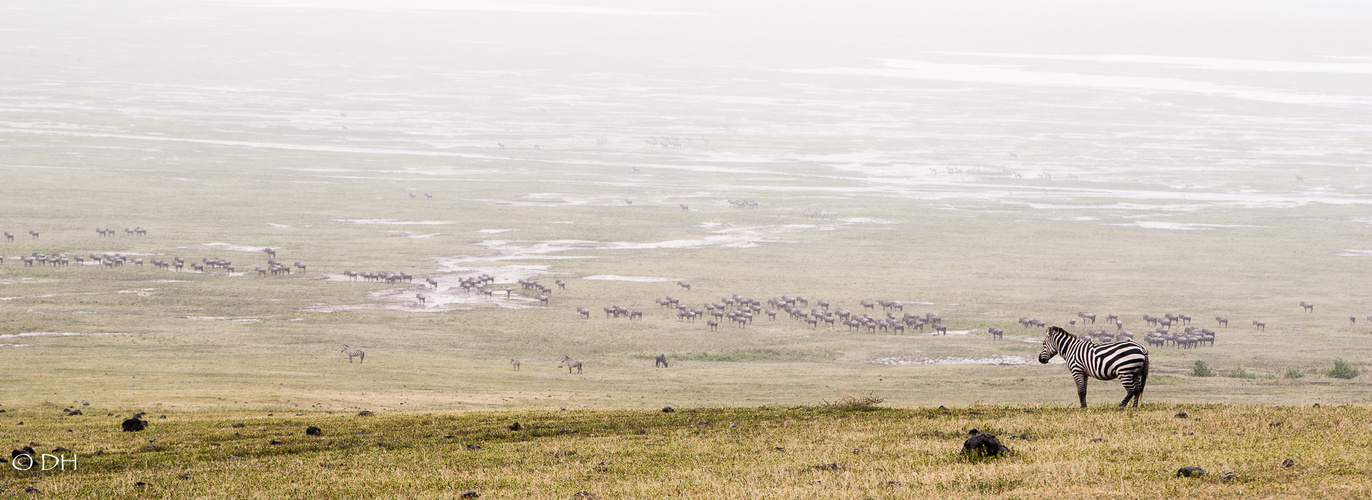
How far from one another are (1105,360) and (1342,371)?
A: 2886cm

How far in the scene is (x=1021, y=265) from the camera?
83312 millimetres

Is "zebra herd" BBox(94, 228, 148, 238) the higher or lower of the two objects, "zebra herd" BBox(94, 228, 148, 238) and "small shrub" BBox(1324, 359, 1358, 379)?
the higher

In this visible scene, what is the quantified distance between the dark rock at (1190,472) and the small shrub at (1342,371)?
1367 inches

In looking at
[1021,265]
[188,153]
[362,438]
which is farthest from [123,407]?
[188,153]

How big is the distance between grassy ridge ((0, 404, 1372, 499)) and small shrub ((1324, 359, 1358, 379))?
26.7 meters

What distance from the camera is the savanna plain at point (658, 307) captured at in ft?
65.1

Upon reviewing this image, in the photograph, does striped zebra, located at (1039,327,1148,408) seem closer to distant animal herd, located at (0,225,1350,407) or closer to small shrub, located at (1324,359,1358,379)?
distant animal herd, located at (0,225,1350,407)

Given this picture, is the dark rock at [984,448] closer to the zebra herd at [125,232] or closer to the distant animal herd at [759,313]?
the distant animal herd at [759,313]

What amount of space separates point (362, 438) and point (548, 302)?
141ft

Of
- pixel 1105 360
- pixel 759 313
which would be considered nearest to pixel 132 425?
pixel 1105 360

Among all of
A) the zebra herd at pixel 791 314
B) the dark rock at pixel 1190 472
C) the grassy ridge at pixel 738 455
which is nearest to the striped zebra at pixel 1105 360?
the grassy ridge at pixel 738 455

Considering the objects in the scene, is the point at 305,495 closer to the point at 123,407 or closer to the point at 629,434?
the point at 629,434

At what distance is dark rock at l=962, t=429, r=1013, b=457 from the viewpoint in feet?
63.1

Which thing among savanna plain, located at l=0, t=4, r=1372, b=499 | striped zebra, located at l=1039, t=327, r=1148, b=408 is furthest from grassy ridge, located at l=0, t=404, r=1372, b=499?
striped zebra, located at l=1039, t=327, r=1148, b=408
